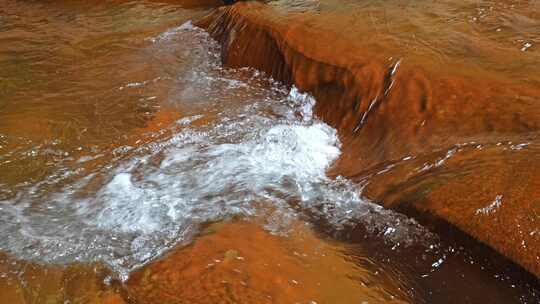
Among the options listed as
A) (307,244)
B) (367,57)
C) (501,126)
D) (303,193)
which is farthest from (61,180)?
A: (501,126)

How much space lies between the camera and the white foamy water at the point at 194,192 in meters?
2.74

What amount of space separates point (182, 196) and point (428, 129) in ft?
5.29

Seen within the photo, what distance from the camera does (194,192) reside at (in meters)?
3.25

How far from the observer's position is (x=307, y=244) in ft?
8.39

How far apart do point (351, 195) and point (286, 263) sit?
2.48 feet

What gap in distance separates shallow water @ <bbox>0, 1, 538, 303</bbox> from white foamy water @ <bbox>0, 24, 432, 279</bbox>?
0.01 metres

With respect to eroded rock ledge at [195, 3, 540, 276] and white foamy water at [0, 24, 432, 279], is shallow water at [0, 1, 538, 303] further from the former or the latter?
eroded rock ledge at [195, 3, 540, 276]

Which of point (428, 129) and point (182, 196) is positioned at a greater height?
point (428, 129)

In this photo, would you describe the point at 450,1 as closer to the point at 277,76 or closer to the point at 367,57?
the point at 367,57

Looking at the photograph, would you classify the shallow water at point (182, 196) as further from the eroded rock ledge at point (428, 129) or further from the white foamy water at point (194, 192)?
the eroded rock ledge at point (428, 129)

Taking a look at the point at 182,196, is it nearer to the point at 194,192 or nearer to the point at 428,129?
the point at 194,192

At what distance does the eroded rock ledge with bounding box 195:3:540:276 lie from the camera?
7.54 feet

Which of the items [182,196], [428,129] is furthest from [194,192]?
[428,129]

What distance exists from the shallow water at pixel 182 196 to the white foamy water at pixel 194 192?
11 mm
